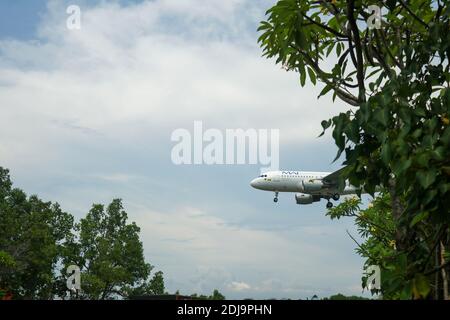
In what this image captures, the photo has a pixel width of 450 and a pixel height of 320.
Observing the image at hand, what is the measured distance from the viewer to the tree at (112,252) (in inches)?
2827

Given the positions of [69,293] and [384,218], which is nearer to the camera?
[384,218]

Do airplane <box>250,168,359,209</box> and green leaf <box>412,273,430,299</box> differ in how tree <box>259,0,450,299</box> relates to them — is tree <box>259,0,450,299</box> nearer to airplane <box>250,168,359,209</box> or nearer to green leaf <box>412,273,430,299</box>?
green leaf <box>412,273,430,299</box>

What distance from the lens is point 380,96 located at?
5.82 metres

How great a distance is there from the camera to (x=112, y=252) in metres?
71.6

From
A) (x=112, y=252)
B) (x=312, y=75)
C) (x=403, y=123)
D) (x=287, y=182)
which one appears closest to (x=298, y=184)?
(x=287, y=182)

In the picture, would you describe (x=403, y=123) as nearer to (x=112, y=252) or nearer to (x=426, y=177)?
(x=426, y=177)

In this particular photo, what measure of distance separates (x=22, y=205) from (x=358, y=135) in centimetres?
7405

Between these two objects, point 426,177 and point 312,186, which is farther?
point 312,186

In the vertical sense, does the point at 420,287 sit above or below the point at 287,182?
below

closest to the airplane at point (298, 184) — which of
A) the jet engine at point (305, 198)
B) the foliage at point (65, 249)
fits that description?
the jet engine at point (305, 198)

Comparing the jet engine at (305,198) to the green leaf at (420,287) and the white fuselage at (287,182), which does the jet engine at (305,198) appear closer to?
the white fuselage at (287,182)

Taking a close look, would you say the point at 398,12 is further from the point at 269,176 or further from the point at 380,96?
the point at 269,176

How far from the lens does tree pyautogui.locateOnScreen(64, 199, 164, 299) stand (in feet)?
236
